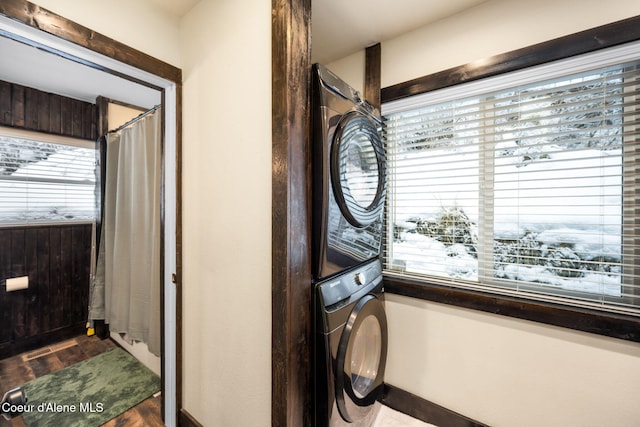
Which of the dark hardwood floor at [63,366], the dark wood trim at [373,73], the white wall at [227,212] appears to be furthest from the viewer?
the dark wood trim at [373,73]

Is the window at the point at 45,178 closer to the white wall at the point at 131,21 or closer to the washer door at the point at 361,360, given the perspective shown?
the white wall at the point at 131,21

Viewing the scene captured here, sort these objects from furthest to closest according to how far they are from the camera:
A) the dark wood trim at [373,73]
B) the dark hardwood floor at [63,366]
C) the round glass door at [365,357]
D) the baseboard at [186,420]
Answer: the dark wood trim at [373,73], the dark hardwood floor at [63,366], the baseboard at [186,420], the round glass door at [365,357]

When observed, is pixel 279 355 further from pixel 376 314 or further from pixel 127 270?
pixel 127 270

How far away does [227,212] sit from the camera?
130cm

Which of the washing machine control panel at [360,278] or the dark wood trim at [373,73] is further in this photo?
the dark wood trim at [373,73]

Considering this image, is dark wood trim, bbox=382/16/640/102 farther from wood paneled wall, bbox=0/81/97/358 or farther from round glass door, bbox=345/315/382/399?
wood paneled wall, bbox=0/81/97/358

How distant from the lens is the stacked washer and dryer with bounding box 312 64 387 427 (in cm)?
109

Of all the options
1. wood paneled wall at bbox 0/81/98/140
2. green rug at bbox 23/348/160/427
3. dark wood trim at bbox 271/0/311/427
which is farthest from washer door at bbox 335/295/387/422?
wood paneled wall at bbox 0/81/98/140

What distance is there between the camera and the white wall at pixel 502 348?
1217mm

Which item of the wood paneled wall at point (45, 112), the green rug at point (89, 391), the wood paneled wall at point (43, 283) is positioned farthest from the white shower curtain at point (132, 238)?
the wood paneled wall at point (45, 112)

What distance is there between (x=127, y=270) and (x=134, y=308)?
1.15 feet

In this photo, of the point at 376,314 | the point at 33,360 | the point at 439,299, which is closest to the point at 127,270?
the point at 33,360

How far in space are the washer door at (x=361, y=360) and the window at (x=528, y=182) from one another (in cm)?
51

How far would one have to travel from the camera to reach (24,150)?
7.86ft
